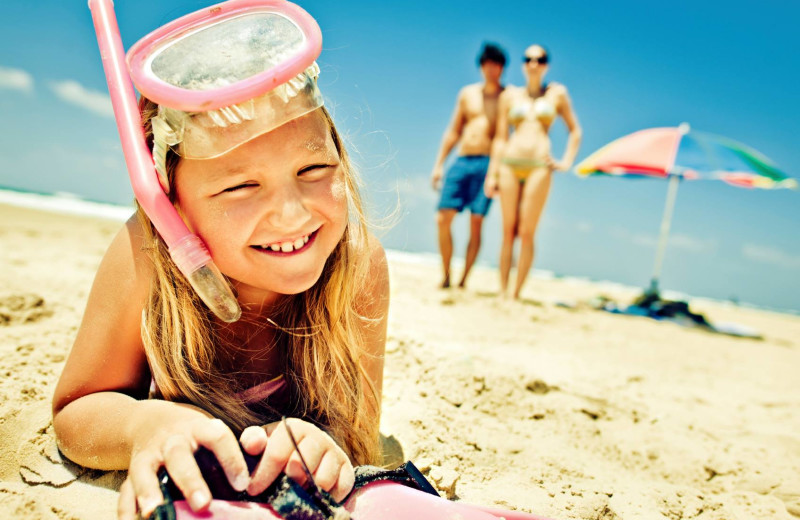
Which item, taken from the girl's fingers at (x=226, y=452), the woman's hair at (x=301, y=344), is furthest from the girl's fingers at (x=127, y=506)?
the woman's hair at (x=301, y=344)

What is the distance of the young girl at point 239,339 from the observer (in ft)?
3.26

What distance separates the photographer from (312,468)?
0.99 meters

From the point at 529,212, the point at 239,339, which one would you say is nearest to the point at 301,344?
the point at 239,339

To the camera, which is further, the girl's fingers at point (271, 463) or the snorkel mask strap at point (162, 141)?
the snorkel mask strap at point (162, 141)

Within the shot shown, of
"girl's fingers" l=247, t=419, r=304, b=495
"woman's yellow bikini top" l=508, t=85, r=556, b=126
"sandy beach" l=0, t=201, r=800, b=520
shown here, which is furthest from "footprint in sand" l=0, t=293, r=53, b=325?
"woman's yellow bikini top" l=508, t=85, r=556, b=126

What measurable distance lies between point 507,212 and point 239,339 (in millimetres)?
4333

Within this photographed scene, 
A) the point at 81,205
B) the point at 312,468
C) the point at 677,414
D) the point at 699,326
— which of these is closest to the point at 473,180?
the point at 699,326

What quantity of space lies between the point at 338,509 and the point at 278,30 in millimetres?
1047

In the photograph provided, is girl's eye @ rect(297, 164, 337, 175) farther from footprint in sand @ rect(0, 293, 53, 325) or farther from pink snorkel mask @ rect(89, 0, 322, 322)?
footprint in sand @ rect(0, 293, 53, 325)

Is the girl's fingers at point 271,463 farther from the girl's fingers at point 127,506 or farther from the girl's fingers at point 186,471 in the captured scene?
the girl's fingers at point 127,506

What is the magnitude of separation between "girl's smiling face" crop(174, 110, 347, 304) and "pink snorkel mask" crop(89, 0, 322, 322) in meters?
0.04

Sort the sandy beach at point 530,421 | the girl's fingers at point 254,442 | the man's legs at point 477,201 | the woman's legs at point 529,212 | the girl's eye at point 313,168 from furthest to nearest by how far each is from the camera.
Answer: the man's legs at point 477,201, the woman's legs at point 529,212, the sandy beach at point 530,421, the girl's eye at point 313,168, the girl's fingers at point 254,442

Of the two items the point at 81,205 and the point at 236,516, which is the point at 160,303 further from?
the point at 81,205

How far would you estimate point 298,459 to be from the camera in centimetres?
97
